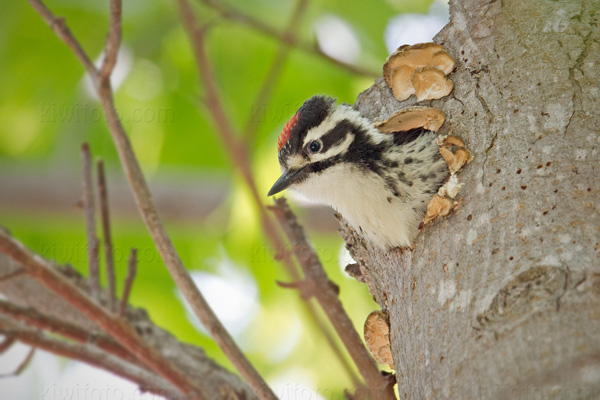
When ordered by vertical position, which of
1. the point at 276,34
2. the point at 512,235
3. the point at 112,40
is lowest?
the point at 512,235

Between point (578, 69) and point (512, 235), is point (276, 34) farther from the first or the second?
point (512, 235)

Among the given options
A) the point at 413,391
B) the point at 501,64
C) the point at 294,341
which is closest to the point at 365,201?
the point at 501,64

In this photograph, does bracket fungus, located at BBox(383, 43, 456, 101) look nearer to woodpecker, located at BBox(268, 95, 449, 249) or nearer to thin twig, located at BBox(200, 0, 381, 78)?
woodpecker, located at BBox(268, 95, 449, 249)

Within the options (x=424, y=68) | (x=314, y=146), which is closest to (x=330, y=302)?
(x=314, y=146)

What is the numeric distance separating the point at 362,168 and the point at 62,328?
160 cm

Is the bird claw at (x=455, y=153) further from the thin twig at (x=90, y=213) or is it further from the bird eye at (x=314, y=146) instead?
the thin twig at (x=90, y=213)

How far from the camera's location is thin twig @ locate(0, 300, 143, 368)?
9.76ft

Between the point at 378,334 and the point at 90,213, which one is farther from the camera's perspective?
the point at 90,213

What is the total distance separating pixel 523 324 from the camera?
1729 mm

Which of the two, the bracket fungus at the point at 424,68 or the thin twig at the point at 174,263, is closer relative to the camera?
the thin twig at the point at 174,263

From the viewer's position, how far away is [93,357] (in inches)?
124

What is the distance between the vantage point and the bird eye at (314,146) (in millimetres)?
3357

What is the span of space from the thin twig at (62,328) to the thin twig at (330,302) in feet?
3.39

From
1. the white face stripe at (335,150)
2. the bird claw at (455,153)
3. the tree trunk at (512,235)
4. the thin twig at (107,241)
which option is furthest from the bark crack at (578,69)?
the thin twig at (107,241)
